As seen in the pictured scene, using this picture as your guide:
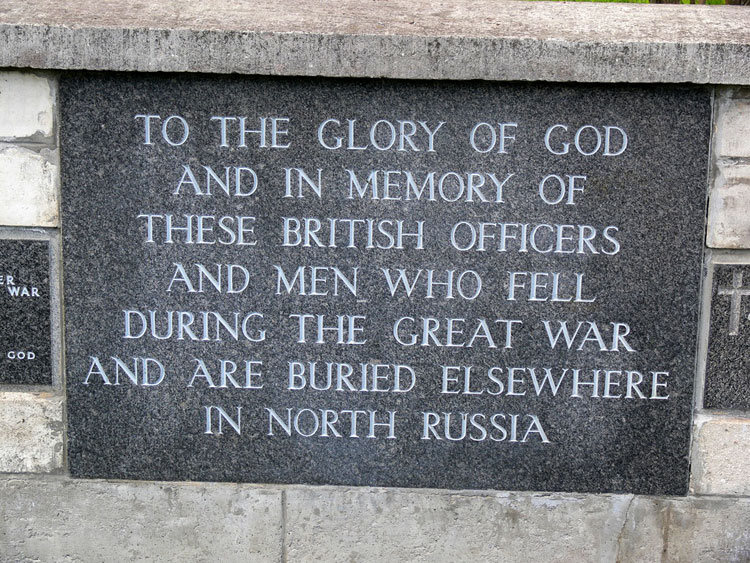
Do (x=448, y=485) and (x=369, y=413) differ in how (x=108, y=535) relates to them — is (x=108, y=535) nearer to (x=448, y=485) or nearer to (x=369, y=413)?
(x=369, y=413)

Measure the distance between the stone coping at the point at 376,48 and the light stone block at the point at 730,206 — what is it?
0.88ft

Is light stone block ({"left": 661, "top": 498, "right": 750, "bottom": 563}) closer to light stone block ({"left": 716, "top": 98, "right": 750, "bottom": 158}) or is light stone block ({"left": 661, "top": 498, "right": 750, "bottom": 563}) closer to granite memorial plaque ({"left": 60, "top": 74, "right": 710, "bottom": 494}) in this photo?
granite memorial plaque ({"left": 60, "top": 74, "right": 710, "bottom": 494})

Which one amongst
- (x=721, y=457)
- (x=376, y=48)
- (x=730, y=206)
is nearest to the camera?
(x=376, y=48)

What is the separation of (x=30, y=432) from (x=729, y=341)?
2.18 meters

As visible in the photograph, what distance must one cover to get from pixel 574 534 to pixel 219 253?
142 centimetres

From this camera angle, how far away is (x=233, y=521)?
2.65 m

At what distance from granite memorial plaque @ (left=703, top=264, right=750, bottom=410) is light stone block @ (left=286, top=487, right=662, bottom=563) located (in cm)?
41

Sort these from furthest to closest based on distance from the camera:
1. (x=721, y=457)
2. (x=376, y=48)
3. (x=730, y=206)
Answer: (x=721, y=457)
(x=730, y=206)
(x=376, y=48)

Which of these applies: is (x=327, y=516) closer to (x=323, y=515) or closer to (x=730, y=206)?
(x=323, y=515)

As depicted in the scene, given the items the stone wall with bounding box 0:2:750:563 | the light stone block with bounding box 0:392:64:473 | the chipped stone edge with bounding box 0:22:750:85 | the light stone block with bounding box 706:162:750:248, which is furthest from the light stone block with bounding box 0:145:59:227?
the light stone block with bounding box 706:162:750:248

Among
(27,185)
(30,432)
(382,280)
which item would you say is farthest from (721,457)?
(27,185)

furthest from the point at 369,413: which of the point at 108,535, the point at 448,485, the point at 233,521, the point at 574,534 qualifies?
the point at 108,535

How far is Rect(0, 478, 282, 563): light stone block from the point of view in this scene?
8.66 feet

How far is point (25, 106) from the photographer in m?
2.48
